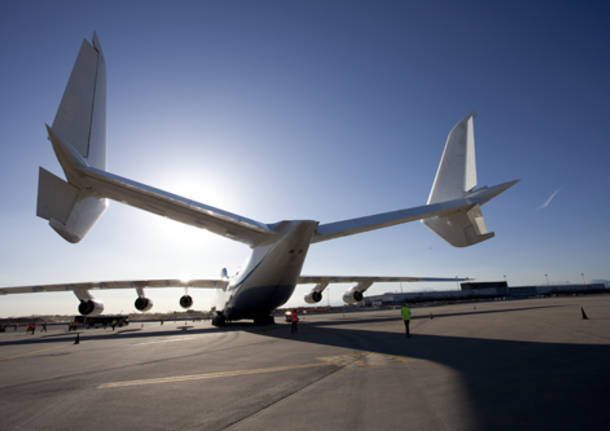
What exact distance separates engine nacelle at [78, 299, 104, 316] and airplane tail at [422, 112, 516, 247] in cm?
2576

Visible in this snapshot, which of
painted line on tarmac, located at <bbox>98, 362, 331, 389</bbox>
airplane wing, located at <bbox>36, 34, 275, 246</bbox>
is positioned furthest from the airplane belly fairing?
painted line on tarmac, located at <bbox>98, 362, 331, 389</bbox>

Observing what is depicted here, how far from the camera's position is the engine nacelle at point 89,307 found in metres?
22.1

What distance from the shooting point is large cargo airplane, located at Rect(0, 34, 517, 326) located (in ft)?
36.4

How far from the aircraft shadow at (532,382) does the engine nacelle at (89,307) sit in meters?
23.7

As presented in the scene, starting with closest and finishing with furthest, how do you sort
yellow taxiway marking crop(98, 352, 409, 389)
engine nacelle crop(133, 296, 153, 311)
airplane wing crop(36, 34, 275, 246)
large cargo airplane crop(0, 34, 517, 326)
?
yellow taxiway marking crop(98, 352, 409, 389) < airplane wing crop(36, 34, 275, 246) < large cargo airplane crop(0, 34, 517, 326) < engine nacelle crop(133, 296, 153, 311)

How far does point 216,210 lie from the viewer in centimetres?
1286

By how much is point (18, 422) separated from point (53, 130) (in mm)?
9679

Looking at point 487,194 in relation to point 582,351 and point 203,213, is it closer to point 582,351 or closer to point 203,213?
point 582,351

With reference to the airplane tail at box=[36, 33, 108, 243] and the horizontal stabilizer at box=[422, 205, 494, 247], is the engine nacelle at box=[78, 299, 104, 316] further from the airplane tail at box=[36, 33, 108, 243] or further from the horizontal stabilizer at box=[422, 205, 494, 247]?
the horizontal stabilizer at box=[422, 205, 494, 247]

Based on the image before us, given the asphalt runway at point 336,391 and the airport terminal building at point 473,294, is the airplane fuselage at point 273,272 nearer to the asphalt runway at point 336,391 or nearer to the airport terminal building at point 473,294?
the asphalt runway at point 336,391

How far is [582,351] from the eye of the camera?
6.08m

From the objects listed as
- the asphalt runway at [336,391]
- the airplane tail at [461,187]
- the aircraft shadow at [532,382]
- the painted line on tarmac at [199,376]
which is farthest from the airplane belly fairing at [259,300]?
the painted line on tarmac at [199,376]

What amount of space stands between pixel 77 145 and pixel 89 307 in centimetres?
1643

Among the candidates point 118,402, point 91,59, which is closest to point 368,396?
point 118,402
